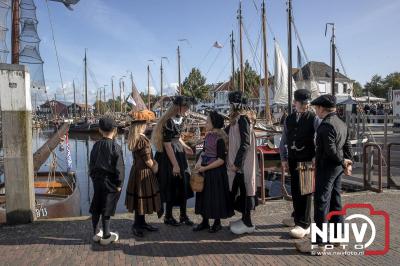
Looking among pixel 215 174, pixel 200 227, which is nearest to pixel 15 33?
pixel 215 174

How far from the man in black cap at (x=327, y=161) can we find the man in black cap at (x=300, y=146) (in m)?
0.45

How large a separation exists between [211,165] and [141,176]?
1008 mm

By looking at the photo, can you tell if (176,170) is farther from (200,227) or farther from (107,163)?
(107,163)

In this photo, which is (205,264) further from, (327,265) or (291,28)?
(291,28)

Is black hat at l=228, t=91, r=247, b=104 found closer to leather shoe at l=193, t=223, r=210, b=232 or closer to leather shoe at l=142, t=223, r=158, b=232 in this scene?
leather shoe at l=193, t=223, r=210, b=232

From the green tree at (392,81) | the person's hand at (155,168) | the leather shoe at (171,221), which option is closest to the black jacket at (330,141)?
the person's hand at (155,168)

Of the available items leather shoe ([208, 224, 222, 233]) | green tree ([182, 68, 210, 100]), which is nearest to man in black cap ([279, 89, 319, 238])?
leather shoe ([208, 224, 222, 233])

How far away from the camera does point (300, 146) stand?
5.29 m

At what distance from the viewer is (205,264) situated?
4.49m

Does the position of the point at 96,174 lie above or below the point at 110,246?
above

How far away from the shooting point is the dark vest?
525cm

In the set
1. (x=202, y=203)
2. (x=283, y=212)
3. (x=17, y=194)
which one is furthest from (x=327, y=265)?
(x=17, y=194)

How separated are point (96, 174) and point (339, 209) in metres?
3.16

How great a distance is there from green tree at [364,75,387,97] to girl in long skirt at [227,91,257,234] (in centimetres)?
8245
